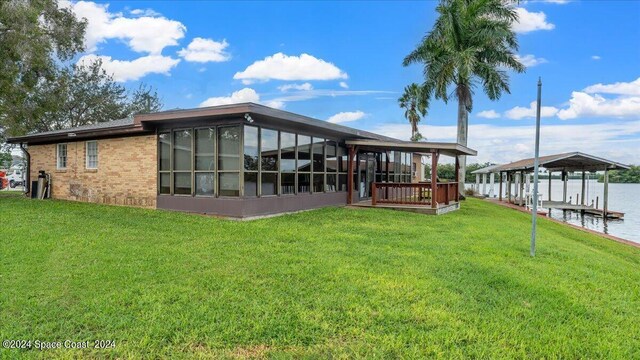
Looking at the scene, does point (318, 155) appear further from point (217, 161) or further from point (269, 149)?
point (217, 161)

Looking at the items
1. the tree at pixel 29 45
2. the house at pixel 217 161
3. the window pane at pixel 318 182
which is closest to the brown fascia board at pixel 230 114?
the house at pixel 217 161

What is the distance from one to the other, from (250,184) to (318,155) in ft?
12.1

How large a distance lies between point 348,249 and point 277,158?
523 cm

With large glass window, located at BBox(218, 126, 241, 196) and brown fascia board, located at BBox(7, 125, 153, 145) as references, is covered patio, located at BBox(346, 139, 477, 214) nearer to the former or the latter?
large glass window, located at BBox(218, 126, 241, 196)

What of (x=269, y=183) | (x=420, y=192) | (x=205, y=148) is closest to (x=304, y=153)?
(x=269, y=183)

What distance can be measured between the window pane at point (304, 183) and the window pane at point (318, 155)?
0.53 meters

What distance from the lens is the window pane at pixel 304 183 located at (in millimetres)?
12575

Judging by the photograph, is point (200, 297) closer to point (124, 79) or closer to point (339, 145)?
point (339, 145)

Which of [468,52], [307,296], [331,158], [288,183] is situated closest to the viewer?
[307,296]

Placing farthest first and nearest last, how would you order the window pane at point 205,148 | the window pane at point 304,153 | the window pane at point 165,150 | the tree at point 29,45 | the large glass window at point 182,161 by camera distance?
1. the tree at point 29,45
2. the window pane at point 304,153
3. the window pane at point 165,150
4. the large glass window at point 182,161
5. the window pane at point 205,148

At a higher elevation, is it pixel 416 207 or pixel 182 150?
pixel 182 150

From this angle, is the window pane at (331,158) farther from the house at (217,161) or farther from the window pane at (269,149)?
the window pane at (269,149)

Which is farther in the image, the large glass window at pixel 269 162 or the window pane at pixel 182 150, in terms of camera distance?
the window pane at pixel 182 150

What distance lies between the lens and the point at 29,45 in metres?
14.5
